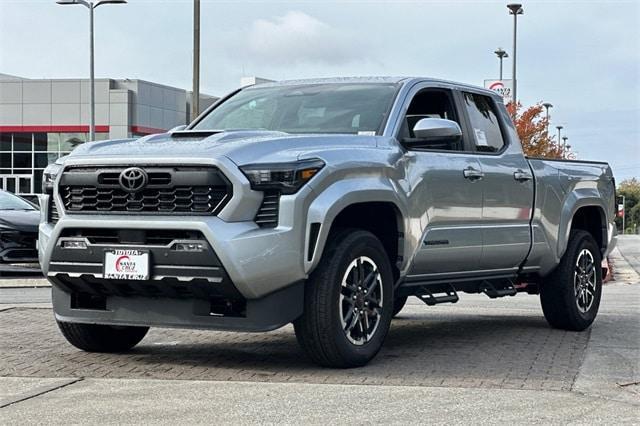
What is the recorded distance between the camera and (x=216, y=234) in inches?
262

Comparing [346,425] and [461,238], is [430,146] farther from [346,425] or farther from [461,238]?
[346,425]

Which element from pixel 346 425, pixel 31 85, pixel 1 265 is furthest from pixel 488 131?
Answer: pixel 31 85

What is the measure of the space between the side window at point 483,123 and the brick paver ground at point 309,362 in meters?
1.60

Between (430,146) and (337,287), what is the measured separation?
69.4 inches

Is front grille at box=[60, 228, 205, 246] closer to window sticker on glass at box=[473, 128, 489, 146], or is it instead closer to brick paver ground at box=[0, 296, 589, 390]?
brick paver ground at box=[0, 296, 589, 390]

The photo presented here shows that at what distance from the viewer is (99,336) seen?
8.00 m

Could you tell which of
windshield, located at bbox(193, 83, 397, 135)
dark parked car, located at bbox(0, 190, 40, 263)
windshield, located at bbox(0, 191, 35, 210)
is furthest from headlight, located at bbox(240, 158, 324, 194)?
windshield, located at bbox(0, 191, 35, 210)

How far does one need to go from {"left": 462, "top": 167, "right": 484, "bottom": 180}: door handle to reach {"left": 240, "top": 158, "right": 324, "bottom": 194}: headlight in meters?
1.99

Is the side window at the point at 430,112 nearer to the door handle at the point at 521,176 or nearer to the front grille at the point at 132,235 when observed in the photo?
the door handle at the point at 521,176

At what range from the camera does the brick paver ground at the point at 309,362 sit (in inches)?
275

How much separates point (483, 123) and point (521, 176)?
54cm

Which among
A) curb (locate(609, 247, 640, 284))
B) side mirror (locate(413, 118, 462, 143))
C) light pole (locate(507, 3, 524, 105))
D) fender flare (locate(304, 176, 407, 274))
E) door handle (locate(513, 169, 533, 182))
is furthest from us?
light pole (locate(507, 3, 524, 105))

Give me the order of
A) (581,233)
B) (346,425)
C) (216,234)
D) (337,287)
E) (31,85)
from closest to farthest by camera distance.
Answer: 1. (346,425)
2. (216,234)
3. (337,287)
4. (581,233)
5. (31,85)

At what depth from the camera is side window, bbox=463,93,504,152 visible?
29.9 ft
